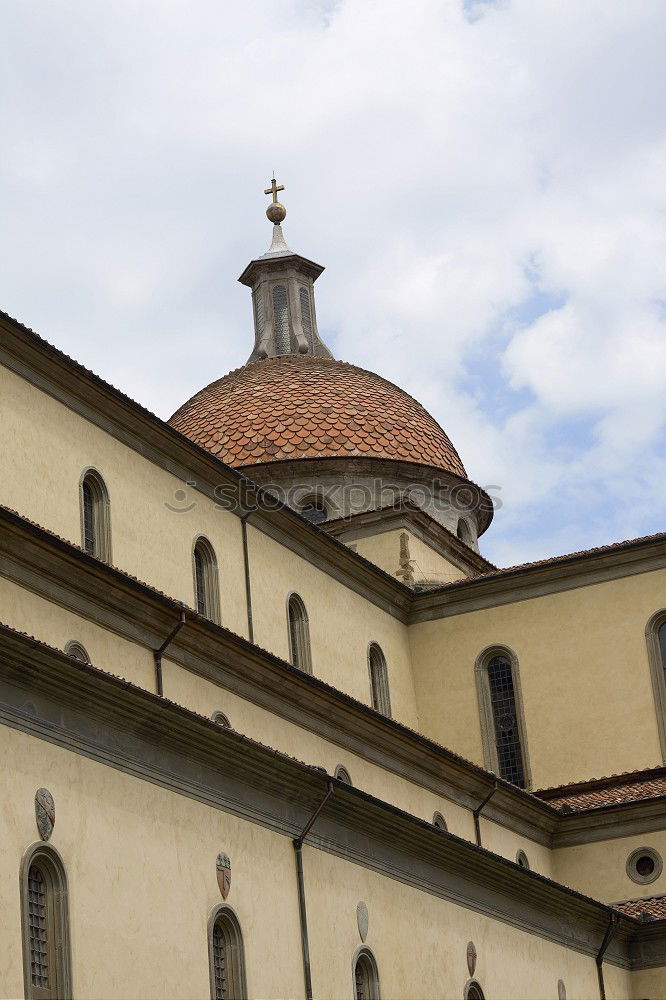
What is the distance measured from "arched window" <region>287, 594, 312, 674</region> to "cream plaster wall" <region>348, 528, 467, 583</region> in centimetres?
531

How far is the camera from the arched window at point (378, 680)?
33250mm

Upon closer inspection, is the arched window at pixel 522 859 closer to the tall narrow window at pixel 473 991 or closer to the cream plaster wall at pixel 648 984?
the cream plaster wall at pixel 648 984

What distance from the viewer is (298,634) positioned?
101 feet

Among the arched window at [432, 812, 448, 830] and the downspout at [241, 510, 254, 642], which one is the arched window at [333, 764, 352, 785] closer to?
the downspout at [241, 510, 254, 642]

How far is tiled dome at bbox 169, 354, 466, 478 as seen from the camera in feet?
128

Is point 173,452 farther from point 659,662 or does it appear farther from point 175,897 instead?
point 175,897

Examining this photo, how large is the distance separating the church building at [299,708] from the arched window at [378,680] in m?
0.06

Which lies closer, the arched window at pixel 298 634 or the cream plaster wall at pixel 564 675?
the arched window at pixel 298 634

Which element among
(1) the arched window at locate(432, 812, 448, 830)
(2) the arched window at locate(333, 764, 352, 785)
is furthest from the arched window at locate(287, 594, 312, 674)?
(1) the arched window at locate(432, 812, 448, 830)

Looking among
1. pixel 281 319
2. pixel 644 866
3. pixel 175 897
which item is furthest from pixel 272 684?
pixel 281 319

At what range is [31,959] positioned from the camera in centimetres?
1642

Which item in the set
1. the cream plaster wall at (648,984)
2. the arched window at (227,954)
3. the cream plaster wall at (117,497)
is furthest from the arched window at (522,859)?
the arched window at (227,954)

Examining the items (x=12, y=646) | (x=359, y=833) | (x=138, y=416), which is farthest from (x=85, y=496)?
(x=12, y=646)

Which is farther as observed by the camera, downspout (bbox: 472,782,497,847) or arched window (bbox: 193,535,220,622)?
downspout (bbox: 472,782,497,847)
